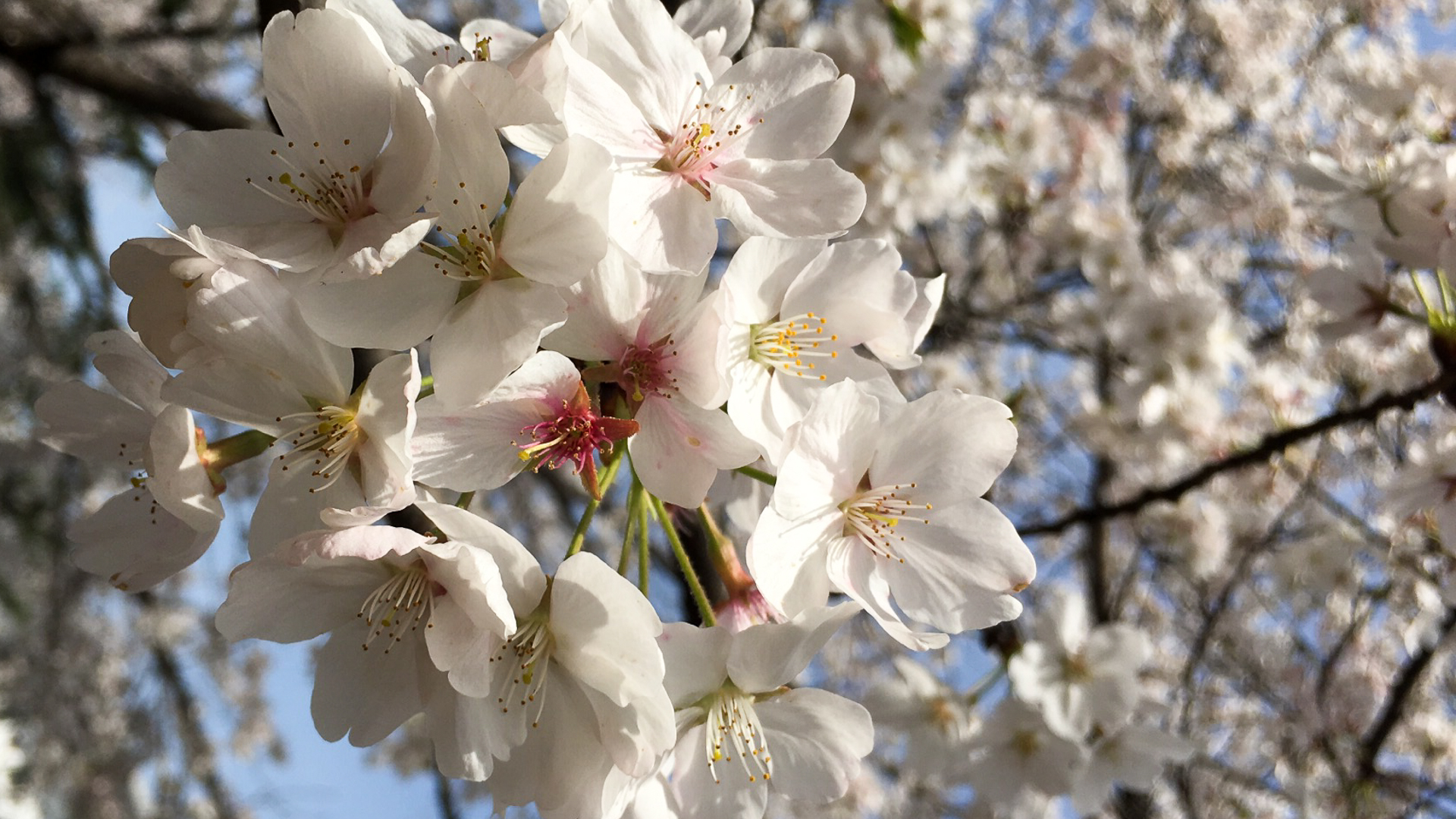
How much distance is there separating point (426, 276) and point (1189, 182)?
15.9 ft

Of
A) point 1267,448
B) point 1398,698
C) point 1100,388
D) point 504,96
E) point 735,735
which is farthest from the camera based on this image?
point 1100,388

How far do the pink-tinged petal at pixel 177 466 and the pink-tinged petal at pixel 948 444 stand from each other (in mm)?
585

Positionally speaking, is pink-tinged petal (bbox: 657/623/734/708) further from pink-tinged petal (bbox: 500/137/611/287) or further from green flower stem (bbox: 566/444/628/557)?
pink-tinged petal (bbox: 500/137/611/287)

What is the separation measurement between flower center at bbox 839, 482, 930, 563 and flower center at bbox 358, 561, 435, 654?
0.39 m

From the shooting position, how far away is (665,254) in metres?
0.77

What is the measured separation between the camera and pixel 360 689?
87 centimetres

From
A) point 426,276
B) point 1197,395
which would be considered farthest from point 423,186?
point 1197,395

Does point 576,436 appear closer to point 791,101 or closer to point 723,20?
point 791,101

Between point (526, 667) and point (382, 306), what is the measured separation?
Result: 1.07ft

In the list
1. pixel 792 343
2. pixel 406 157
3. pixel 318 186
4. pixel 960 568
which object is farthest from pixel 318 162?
pixel 960 568

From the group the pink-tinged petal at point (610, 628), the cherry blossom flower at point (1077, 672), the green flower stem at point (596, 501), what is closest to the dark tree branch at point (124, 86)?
the green flower stem at point (596, 501)

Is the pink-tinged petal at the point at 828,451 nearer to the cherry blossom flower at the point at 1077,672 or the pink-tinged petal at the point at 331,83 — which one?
the pink-tinged petal at the point at 331,83

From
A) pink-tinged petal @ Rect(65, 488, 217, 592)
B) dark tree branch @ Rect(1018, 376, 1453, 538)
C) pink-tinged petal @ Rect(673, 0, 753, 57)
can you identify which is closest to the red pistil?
pink-tinged petal @ Rect(65, 488, 217, 592)

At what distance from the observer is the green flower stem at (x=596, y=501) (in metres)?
0.84
